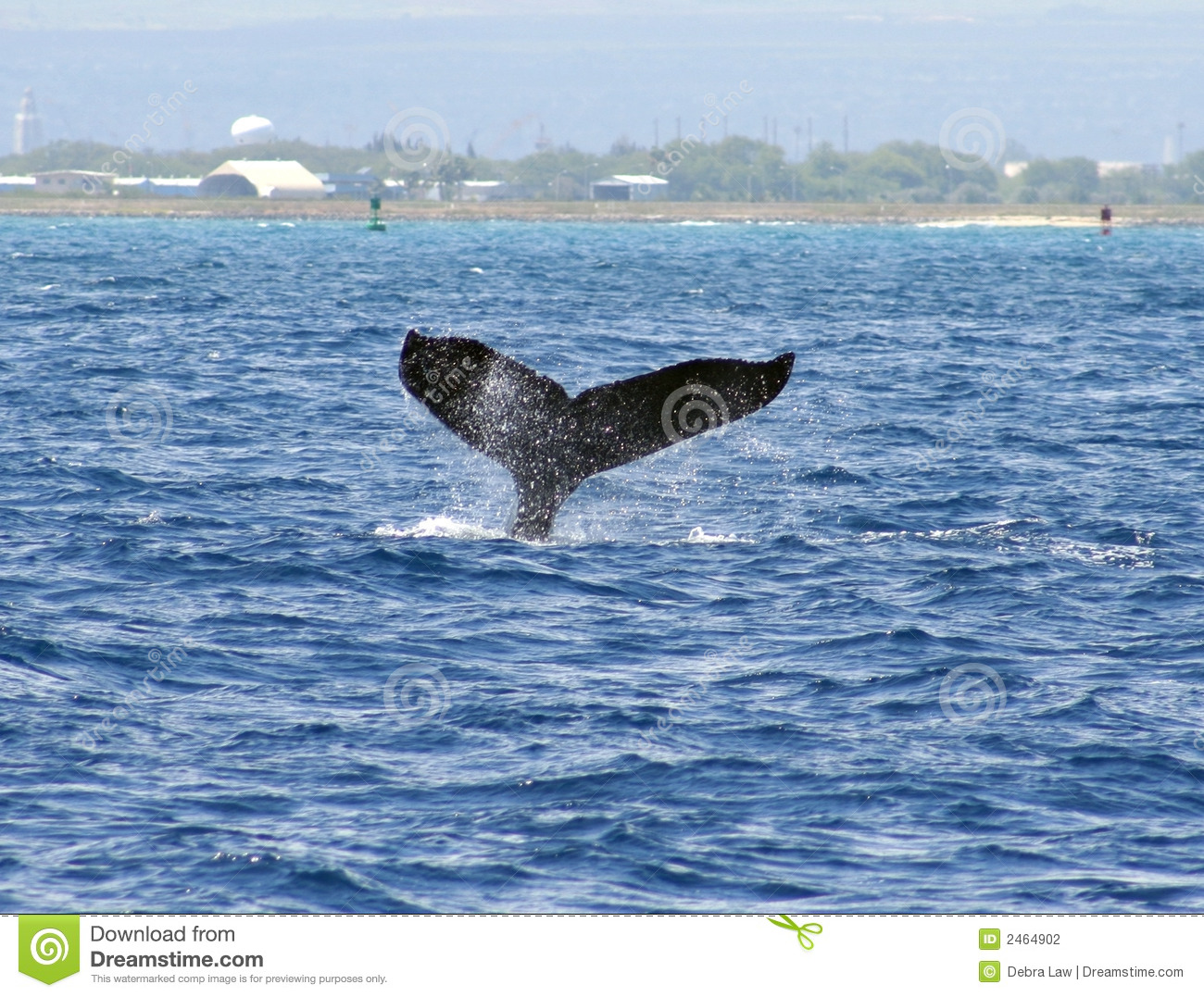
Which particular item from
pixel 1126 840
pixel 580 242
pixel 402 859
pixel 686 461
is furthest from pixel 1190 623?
pixel 580 242

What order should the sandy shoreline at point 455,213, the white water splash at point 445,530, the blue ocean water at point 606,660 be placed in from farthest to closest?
1. the sandy shoreline at point 455,213
2. the white water splash at point 445,530
3. the blue ocean water at point 606,660

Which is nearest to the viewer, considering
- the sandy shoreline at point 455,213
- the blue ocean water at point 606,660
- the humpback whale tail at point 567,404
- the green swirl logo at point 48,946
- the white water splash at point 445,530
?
the green swirl logo at point 48,946

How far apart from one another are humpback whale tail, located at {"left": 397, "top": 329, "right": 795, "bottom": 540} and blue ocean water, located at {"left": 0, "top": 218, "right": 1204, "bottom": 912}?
4.71 ft

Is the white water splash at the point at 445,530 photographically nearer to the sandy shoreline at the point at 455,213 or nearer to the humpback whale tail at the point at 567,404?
the humpback whale tail at the point at 567,404

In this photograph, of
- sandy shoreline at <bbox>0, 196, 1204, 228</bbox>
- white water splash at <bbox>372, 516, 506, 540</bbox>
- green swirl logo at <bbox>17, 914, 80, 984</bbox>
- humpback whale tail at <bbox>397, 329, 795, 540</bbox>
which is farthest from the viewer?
sandy shoreline at <bbox>0, 196, 1204, 228</bbox>

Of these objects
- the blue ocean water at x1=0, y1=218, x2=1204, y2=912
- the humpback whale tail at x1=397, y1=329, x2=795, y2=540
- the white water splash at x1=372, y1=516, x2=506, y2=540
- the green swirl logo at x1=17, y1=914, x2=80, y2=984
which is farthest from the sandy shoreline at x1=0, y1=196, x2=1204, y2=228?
the green swirl logo at x1=17, y1=914, x2=80, y2=984

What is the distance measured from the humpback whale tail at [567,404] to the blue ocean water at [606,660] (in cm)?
144

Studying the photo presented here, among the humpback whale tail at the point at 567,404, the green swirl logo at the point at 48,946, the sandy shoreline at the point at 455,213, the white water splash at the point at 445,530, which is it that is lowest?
the green swirl logo at the point at 48,946

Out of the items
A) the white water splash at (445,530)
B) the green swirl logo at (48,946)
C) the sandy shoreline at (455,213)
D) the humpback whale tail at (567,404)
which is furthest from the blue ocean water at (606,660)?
the sandy shoreline at (455,213)

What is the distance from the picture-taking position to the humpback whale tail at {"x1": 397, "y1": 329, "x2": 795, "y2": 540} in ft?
32.9

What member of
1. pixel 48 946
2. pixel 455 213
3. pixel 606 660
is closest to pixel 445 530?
pixel 606 660

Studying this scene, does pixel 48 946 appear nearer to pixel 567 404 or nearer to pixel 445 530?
pixel 567 404

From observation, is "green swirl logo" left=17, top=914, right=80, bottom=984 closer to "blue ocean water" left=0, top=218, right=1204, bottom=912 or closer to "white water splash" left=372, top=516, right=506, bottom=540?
"blue ocean water" left=0, top=218, right=1204, bottom=912

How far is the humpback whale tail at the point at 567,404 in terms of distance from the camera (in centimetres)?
1004
